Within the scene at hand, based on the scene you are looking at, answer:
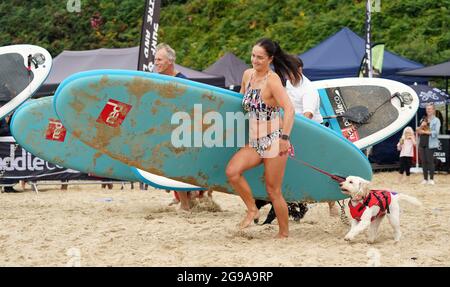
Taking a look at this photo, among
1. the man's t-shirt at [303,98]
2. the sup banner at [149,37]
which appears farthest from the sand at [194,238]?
the sup banner at [149,37]

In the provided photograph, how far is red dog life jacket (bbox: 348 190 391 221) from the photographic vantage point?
20.5 ft

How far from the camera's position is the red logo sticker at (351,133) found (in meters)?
8.99

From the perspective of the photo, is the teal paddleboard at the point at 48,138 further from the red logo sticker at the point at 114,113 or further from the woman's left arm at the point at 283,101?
the woman's left arm at the point at 283,101

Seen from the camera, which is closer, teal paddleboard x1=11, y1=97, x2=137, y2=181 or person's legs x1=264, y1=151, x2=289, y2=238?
person's legs x1=264, y1=151, x2=289, y2=238

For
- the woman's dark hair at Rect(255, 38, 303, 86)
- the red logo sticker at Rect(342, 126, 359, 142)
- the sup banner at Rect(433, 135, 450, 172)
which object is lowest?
the sup banner at Rect(433, 135, 450, 172)

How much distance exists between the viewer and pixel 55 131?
9.69 metres

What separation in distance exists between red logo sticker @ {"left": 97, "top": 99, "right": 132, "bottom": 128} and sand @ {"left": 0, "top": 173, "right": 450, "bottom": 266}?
0.85m

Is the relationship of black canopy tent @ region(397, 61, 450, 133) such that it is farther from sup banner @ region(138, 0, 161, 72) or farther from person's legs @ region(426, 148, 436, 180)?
sup banner @ region(138, 0, 161, 72)

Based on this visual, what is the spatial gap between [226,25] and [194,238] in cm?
1825

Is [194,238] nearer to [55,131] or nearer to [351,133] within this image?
[351,133]

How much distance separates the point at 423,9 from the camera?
21.1m

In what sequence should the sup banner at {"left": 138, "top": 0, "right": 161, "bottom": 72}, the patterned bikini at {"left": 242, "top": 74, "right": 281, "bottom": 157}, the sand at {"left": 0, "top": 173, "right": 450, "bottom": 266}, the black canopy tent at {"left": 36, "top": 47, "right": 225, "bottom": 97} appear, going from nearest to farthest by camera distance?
the sand at {"left": 0, "top": 173, "right": 450, "bottom": 266} → the patterned bikini at {"left": 242, "top": 74, "right": 281, "bottom": 157} → the sup banner at {"left": 138, "top": 0, "right": 161, "bottom": 72} → the black canopy tent at {"left": 36, "top": 47, "right": 225, "bottom": 97}

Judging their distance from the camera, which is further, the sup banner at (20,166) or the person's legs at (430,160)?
the person's legs at (430,160)

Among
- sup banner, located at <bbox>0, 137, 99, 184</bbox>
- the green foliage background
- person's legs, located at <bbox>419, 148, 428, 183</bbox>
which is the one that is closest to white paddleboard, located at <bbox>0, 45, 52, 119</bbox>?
sup banner, located at <bbox>0, 137, 99, 184</bbox>
